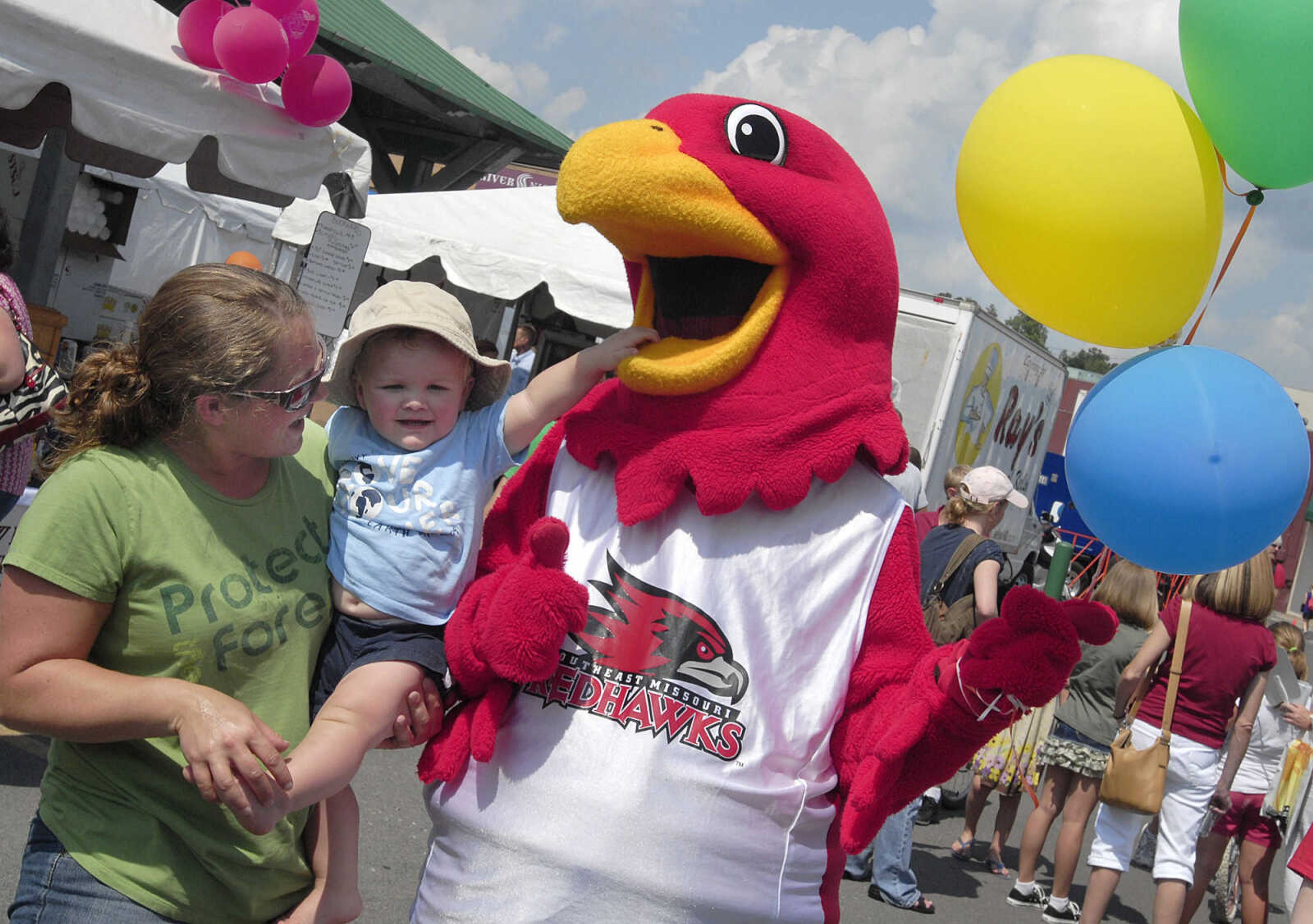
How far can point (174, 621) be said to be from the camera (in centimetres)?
184

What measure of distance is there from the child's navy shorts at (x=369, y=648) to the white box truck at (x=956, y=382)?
6957 mm

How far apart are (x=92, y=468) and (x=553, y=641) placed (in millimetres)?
774

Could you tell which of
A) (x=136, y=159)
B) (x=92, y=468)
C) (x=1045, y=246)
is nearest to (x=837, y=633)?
(x=1045, y=246)

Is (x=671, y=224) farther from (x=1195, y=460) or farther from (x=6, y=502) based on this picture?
(x=6, y=502)

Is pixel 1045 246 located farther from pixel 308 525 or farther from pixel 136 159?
pixel 136 159

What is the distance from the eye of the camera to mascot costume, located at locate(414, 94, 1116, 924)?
1.91 meters

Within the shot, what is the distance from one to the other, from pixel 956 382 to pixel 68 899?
8.85 m

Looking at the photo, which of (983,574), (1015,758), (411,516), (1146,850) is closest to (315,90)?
(983,574)

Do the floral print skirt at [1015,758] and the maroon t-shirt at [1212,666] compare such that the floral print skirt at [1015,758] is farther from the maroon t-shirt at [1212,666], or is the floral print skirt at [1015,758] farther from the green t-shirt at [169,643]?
the green t-shirt at [169,643]

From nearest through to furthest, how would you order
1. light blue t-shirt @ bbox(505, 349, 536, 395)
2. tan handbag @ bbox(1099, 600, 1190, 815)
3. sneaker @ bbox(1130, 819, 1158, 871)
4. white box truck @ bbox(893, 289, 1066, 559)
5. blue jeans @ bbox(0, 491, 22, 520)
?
blue jeans @ bbox(0, 491, 22, 520), tan handbag @ bbox(1099, 600, 1190, 815), sneaker @ bbox(1130, 819, 1158, 871), light blue t-shirt @ bbox(505, 349, 536, 395), white box truck @ bbox(893, 289, 1066, 559)

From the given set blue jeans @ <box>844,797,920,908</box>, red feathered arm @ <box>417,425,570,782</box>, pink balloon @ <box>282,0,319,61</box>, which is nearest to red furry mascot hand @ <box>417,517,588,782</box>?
red feathered arm @ <box>417,425,570,782</box>

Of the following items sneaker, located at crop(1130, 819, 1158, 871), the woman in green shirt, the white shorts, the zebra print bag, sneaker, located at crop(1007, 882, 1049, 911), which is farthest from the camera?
sneaker, located at crop(1130, 819, 1158, 871)

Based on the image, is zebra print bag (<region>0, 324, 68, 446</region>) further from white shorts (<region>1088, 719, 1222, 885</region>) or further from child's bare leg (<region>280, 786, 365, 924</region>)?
white shorts (<region>1088, 719, 1222, 885</region>)

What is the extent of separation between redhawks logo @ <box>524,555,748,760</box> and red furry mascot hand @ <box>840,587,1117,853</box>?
238 mm
